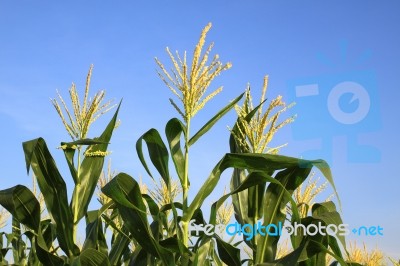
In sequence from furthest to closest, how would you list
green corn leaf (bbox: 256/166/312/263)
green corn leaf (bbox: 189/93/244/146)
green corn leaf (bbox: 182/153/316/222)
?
green corn leaf (bbox: 256/166/312/263) < green corn leaf (bbox: 189/93/244/146) < green corn leaf (bbox: 182/153/316/222)

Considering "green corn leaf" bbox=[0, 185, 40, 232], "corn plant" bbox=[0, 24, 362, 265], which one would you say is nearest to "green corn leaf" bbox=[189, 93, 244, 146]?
"corn plant" bbox=[0, 24, 362, 265]

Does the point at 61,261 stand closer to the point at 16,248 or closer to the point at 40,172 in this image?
the point at 40,172

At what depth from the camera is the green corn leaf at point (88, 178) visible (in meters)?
3.62

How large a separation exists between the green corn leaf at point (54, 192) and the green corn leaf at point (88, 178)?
72 mm

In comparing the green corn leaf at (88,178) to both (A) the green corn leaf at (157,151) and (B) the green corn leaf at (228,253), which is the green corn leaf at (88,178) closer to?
(A) the green corn leaf at (157,151)

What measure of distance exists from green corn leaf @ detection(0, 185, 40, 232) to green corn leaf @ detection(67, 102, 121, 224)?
0.91 ft

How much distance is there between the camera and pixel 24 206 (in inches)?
144

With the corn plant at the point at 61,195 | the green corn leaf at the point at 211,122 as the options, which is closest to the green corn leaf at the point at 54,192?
the corn plant at the point at 61,195

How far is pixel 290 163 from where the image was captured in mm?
3332

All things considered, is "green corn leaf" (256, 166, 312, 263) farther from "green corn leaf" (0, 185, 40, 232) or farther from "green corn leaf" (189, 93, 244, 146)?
"green corn leaf" (0, 185, 40, 232)

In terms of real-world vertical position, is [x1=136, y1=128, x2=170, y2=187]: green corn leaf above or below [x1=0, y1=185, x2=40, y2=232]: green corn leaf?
above

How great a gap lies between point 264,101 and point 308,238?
95 centimetres

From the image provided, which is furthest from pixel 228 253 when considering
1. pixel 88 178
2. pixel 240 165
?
pixel 88 178

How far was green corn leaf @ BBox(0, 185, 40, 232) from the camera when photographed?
11.6 feet
